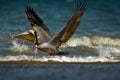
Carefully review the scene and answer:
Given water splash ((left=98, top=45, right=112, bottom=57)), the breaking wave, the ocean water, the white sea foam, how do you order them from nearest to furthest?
the ocean water, the white sea foam, the breaking wave, water splash ((left=98, top=45, right=112, bottom=57))

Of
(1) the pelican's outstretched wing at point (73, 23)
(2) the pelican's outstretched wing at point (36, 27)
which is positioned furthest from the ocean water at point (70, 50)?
(1) the pelican's outstretched wing at point (73, 23)

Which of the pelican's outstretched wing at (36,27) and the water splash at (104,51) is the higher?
the pelican's outstretched wing at (36,27)

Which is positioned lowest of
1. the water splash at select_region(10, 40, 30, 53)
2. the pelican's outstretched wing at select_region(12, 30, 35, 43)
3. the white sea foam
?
the white sea foam

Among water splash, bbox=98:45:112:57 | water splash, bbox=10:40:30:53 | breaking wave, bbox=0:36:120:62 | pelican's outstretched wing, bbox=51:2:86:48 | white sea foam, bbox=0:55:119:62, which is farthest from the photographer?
water splash, bbox=10:40:30:53

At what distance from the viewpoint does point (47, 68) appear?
7.99m

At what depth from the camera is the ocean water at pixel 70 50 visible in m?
7.64

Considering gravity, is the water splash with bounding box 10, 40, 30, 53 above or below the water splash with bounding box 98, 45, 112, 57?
above

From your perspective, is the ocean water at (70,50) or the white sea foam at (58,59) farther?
the white sea foam at (58,59)

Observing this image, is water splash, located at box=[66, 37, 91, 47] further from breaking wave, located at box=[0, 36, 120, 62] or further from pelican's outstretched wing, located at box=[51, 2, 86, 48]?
pelican's outstretched wing, located at box=[51, 2, 86, 48]

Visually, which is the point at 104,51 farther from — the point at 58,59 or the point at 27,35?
the point at 27,35

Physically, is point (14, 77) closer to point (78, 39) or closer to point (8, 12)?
point (78, 39)

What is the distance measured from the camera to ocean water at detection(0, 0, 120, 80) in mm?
7645

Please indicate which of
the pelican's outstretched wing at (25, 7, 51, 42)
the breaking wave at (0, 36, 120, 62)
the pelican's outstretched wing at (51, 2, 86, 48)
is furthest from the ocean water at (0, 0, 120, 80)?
the pelican's outstretched wing at (51, 2, 86, 48)

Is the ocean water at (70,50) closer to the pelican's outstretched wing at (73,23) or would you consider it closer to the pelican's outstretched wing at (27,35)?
A: the pelican's outstretched wing at (27,35)
